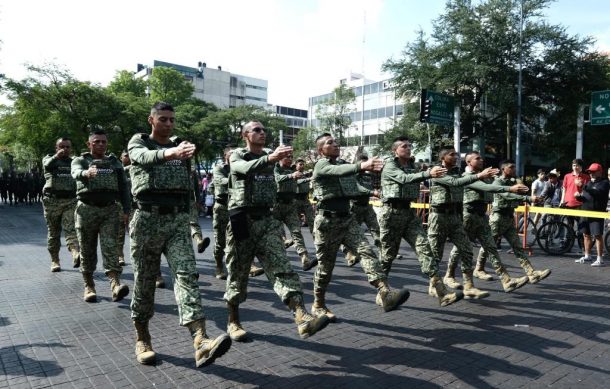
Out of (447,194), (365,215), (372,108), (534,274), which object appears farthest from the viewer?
(372,108)

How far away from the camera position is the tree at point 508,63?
30391mm

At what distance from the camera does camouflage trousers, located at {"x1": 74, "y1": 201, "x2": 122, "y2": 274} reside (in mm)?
6309

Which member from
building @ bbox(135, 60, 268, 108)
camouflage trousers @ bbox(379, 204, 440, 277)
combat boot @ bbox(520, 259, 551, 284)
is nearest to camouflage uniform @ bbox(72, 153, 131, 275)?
camouflage trousers @ bbox(379, 204, 440, 277)

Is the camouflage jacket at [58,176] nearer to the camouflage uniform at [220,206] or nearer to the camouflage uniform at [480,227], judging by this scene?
the camouflage uniform at [220,206]

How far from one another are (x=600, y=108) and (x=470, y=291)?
1879 centimetres

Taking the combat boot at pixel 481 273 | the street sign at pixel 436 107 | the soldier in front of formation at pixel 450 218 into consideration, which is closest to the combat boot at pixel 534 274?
the combat boot at pixel 481 273

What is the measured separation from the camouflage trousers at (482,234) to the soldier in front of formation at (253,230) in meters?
3.74

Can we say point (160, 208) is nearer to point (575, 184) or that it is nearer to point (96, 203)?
point (96, 203)

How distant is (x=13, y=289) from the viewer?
7.04 metres

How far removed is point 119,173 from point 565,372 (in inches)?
224

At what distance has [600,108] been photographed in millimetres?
20938

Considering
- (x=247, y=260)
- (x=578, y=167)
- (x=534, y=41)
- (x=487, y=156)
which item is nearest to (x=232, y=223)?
(x=247, y=260)

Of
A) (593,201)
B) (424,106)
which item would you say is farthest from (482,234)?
(424,106)

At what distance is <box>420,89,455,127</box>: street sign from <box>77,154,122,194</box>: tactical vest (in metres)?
13.7
